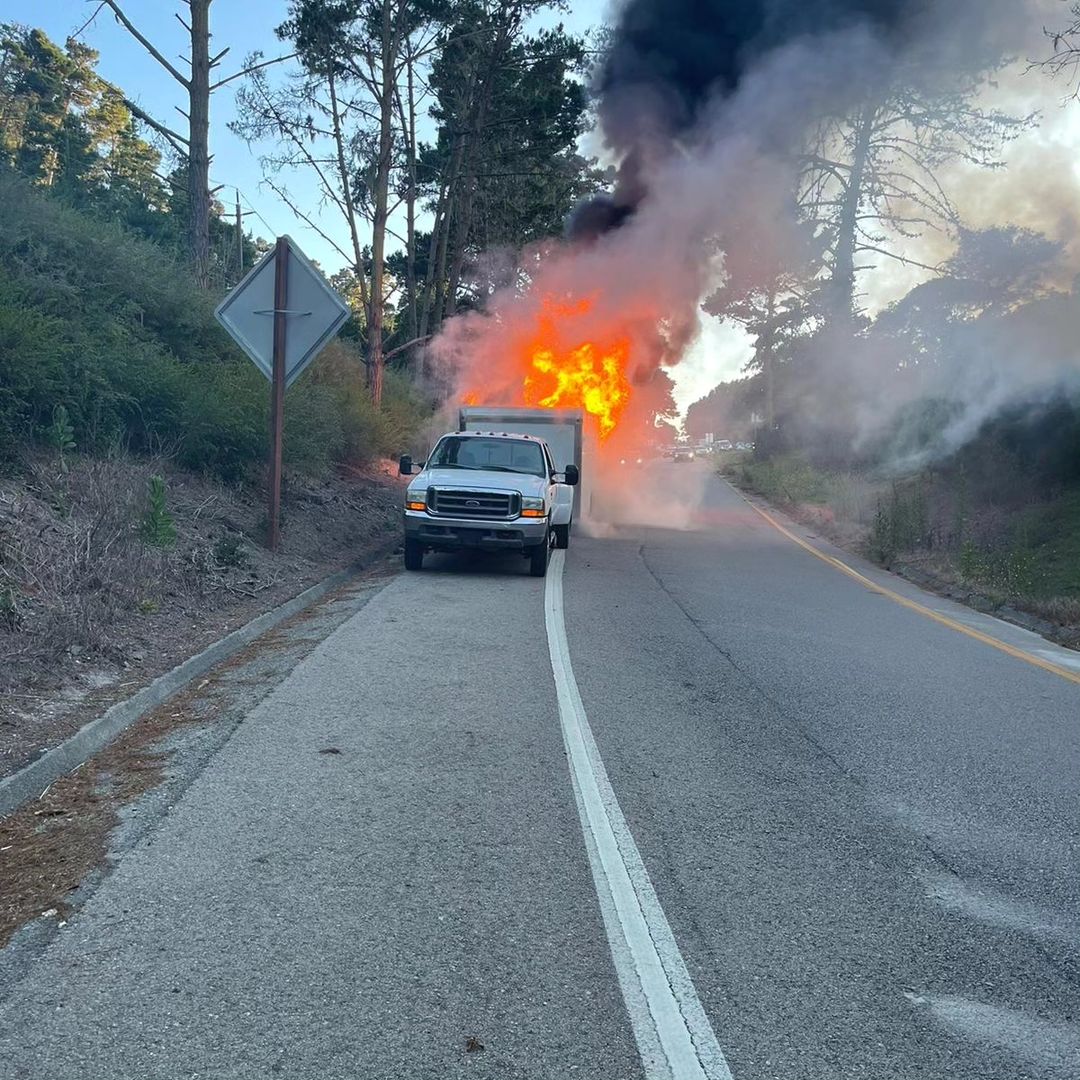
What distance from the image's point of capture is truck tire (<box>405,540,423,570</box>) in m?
13.6

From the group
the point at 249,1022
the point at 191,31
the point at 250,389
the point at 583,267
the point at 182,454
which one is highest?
the point at 191,31

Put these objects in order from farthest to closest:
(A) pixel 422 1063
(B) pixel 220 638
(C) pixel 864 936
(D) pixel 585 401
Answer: (D) pixel 585 401 < (B) pixel 220 638 < (C) pixel 864 936 < (A) pixel 422 1063

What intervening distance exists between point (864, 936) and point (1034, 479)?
59.8ft

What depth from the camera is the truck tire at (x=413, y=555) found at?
13.6 metres

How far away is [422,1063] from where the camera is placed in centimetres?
295

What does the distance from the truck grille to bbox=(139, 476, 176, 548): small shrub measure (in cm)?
383

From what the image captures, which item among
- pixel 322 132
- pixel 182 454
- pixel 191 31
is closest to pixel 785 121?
pixel 322 132

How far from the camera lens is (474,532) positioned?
1332cm

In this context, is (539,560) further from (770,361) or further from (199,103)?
(770,361)

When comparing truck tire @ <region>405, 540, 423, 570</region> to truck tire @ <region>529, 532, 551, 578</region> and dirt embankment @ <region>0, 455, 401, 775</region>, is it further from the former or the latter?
truck tire @ <region>529, 532, 551, 578</region>

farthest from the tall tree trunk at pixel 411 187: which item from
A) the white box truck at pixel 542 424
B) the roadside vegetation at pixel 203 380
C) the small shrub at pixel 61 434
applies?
the small shrub at pixel 61 434

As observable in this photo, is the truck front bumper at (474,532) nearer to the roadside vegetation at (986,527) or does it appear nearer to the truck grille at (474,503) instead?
the truck grille at (474,503)

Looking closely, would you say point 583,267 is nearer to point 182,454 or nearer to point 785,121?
point 785,121

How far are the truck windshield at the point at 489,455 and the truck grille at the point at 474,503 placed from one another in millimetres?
1308
